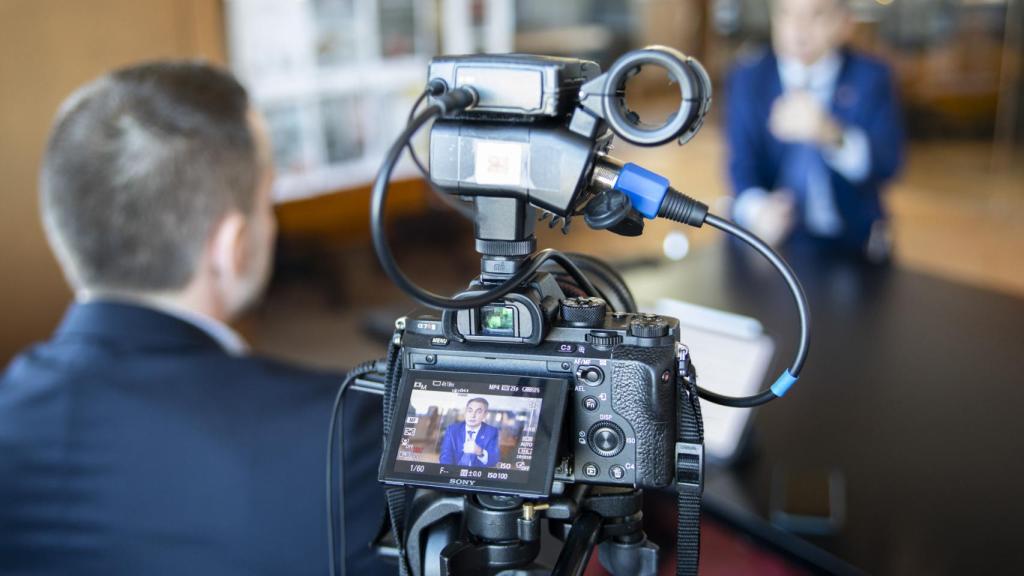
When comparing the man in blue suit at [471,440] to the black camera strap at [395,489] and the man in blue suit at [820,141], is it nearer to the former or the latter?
the black camera strap at [395,489]

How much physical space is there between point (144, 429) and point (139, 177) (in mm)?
404

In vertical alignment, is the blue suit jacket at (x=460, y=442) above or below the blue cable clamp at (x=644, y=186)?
below

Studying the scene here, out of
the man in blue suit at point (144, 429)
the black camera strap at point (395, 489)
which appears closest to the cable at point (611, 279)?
the black camera strap at point (395, 489)

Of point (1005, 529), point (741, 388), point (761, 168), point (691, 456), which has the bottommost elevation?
point (1005, 529)

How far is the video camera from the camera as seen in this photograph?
25.5 inches

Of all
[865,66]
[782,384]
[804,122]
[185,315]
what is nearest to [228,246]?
[185,315]

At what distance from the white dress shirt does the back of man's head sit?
1.62 meters

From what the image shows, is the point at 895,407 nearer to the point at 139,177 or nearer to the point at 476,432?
the point at 476,432

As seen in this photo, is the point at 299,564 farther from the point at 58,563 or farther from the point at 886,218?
the point at 886,218

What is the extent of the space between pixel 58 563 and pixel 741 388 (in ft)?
3.21

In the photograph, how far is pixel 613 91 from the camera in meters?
0.63

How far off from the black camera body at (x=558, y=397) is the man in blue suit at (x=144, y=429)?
50cm

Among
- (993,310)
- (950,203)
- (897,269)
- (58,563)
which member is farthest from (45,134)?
(950,203)

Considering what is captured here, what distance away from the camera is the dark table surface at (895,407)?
1.26 metres
